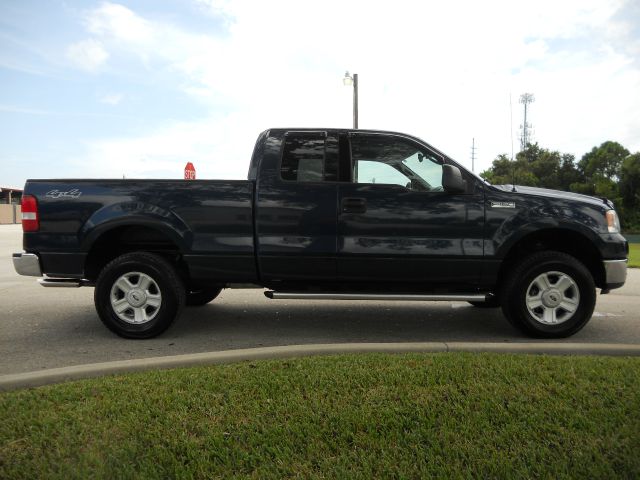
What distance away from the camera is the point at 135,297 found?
Result: 15.5 ft

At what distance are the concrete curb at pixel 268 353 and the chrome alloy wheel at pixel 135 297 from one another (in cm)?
106

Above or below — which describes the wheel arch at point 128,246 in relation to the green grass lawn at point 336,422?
above

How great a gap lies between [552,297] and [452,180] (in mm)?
1460

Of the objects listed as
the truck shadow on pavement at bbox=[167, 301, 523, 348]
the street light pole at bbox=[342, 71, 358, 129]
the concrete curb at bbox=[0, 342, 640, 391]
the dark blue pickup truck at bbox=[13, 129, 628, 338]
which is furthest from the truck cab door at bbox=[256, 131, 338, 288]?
the street light pole at bbox=[342, 71, 358, 129]

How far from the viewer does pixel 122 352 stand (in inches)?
172

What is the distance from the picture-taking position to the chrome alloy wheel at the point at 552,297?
15.2ft

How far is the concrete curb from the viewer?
11.4ft

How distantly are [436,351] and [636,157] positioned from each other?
6716cm

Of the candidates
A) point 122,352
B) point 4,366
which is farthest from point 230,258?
point 4,366

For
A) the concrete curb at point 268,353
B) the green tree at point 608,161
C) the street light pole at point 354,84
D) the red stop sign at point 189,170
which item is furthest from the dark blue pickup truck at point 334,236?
the green tree at point 608,161

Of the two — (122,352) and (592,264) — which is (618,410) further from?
(122,352)

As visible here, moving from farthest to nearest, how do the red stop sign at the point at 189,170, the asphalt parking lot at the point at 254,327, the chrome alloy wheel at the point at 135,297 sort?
the red stop sign at the point at 189,170 < the chrome alloy wheel at the point at 135,297 < the asphalt parking lot at the point at 254,327

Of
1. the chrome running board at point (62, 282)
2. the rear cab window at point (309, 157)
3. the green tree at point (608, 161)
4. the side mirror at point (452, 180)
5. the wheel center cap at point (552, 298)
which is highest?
the green tree at point (608, 161)

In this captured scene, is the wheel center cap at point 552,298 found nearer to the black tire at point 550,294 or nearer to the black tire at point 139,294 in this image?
the black tire at point 550,294
